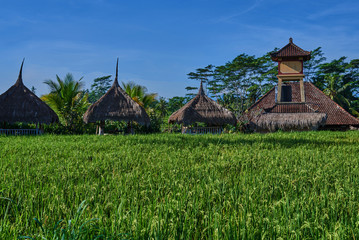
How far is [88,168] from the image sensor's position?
343 centimetres

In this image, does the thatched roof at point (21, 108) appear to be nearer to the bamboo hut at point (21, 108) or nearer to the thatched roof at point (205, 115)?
the bamboo hut at point (21, 108)

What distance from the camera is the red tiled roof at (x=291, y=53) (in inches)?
642

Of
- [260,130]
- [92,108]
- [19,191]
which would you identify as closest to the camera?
[19,191]

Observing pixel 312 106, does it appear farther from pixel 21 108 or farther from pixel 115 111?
pixel 21 108

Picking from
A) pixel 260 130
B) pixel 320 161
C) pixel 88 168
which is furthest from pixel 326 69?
pixel 88 168

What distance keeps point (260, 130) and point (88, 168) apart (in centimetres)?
1518

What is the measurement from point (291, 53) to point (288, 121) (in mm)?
3758

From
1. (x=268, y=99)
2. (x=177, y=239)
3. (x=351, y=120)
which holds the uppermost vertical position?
(x=268, y=99)

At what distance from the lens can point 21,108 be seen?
1333 centimetres

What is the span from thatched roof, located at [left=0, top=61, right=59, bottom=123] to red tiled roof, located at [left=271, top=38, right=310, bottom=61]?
1217cm

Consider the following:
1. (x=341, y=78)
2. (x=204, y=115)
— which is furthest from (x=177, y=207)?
(x=341, y=78)

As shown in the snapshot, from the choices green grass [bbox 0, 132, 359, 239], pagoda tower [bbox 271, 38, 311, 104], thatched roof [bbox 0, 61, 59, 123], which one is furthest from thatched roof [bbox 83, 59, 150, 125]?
green grass [bbox 0, 132, 359, 239]

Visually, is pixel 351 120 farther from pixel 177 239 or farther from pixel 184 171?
pixel 177 239

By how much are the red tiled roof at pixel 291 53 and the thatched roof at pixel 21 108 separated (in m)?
12.2
